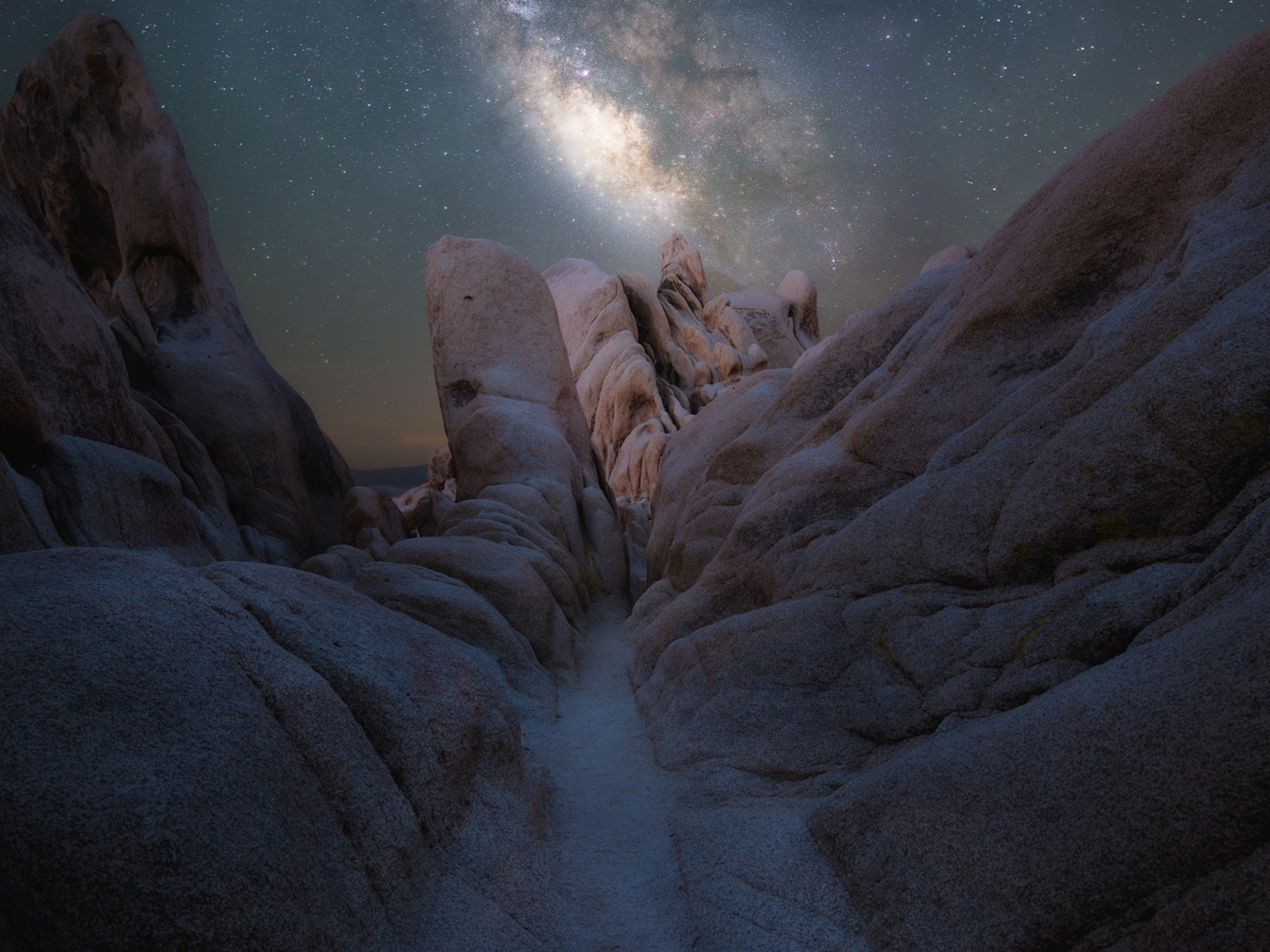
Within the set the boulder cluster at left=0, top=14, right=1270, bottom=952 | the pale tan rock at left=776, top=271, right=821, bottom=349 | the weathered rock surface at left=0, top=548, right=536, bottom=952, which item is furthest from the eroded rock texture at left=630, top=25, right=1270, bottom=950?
the pale tan rock at left=776, top=271, right=821, bottom=349

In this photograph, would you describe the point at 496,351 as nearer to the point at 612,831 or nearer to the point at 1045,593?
the point at 612,831

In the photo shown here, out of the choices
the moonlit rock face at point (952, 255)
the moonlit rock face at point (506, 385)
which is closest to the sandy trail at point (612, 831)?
the moonlit rock face at point (506, 385)

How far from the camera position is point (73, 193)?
64.5 feet

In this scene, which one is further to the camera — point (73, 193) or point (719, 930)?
point (73, 193)

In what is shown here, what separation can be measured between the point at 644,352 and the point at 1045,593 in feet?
101

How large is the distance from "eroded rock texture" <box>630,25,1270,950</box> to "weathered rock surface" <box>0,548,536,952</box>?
2661 millimetres

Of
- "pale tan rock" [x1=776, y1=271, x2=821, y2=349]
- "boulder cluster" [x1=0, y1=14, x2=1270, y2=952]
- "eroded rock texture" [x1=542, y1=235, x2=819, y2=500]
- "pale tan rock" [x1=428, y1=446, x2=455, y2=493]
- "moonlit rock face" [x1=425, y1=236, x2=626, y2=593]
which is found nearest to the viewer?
"boulder cluster" [x1=0, y1=14, x2=1270, y2=952]

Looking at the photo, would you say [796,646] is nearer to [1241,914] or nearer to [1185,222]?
[1241,914]

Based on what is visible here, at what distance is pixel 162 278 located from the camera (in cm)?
1820

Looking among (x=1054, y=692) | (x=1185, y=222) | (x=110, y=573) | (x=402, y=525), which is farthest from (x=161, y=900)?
(x=402, y=525)

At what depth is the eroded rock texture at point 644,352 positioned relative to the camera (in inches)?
1260

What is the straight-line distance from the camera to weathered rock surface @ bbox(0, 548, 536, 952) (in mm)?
2773

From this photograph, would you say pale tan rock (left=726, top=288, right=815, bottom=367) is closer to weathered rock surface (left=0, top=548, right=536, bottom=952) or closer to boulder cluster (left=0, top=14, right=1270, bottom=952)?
boulder cluster (left=0, top=14, right=1270, bottom=952)

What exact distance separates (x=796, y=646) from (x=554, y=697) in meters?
4.25
